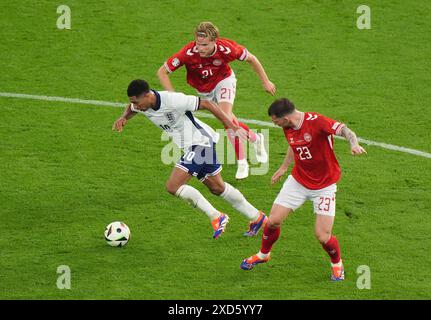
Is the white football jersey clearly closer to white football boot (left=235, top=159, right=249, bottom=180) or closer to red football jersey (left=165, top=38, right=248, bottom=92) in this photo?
red football jersey (left=165, top=38, right=248, bottom=92)

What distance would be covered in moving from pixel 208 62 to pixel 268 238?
10.7 feet

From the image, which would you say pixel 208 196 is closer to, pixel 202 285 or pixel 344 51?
pixel 202 285

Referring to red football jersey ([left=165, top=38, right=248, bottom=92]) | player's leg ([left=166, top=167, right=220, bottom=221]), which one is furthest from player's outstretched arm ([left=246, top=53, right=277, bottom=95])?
player's leg ([left=166, top=167, right=220, bottom=221])

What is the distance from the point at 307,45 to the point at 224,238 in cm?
699

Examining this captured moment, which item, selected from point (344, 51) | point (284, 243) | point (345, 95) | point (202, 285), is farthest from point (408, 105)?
point (202, 285)

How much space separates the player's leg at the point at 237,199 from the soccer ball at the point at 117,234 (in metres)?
1.17

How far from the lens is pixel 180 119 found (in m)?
11.8

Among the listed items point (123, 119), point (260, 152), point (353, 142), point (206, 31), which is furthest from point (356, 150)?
point (260, 152)

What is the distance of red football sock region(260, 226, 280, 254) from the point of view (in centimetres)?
1098

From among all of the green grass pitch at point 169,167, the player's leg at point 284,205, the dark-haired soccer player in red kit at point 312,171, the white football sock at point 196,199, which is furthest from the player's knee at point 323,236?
the white football sock at point 196,199

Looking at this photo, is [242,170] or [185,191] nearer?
[185,191]

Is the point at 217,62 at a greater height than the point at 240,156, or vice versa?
the point at 217,62

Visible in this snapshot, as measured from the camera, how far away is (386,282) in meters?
10.8

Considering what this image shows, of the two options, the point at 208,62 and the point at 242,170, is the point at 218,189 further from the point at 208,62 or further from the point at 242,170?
the point at 208,62
